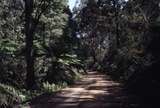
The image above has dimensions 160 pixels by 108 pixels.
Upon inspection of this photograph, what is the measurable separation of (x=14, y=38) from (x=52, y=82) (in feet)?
24.3

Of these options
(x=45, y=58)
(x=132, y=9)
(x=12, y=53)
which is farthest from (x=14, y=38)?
(x=132, y=9)

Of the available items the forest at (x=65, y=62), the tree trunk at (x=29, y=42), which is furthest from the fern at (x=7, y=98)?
the tree trunk at (x=29, y=42)

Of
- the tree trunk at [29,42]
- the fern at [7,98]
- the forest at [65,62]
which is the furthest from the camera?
the tree trunk at [29,42]

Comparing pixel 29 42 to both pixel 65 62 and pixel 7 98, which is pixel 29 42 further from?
pixel 7 98

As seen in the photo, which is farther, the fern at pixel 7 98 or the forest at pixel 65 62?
the forest at pixel 65 62

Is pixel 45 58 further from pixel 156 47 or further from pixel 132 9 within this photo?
pixel 132 9

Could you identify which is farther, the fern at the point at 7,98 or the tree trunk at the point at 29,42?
the tree trunk at the point at 29,42

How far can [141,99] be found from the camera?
18891mm

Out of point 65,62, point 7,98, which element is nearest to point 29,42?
point 65,62

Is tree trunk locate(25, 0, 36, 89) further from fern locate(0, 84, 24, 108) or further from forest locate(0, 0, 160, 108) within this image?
fern locate(0, 84, 24, 108)

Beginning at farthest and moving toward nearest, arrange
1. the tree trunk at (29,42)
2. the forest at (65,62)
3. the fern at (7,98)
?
the tree trunk at (29,42), the forest at (65,62), the fern at (7,98)

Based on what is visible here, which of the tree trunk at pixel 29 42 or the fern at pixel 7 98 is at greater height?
the tree trunk at pixel 29 42

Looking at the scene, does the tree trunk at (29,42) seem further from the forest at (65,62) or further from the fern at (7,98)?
the fern at (7,98)

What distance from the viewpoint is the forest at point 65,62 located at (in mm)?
18969
